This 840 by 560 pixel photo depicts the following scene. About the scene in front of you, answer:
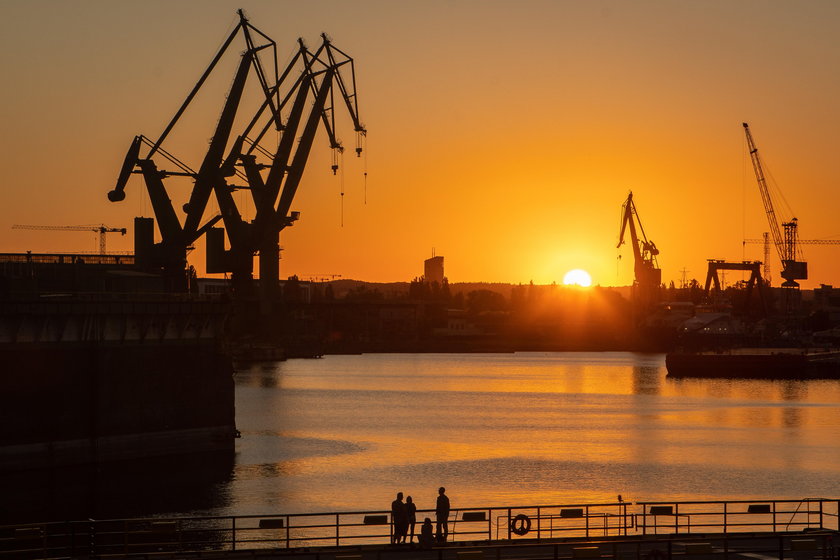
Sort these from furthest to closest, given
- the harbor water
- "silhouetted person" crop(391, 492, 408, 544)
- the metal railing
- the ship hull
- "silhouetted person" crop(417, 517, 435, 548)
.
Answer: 1. the ship hull
2. the harbor water
3. the metal railing
4. "silhouetted person" crop(391, 492, 408, 544)
5. "silhouetted person" crop(417, 517, 435, 548)

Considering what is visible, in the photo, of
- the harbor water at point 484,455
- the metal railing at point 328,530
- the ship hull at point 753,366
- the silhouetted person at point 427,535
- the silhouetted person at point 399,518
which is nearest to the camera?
the silhouetted person at point 427,535

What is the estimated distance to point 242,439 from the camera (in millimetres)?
82562

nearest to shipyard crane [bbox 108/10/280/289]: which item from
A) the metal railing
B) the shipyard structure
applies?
the shipyard structure

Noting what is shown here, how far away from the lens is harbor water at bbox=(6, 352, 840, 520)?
55.8 metres

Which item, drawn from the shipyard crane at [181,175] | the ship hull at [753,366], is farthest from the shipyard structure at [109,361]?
the ship hull at [753,366]

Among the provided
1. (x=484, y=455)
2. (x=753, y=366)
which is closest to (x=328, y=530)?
(x=484, y=455)

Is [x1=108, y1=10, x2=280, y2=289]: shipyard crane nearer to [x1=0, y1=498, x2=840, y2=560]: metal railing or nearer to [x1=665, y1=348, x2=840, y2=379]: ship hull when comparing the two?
[x1=0, y1=498, x2=840, y2=560]: metal railing

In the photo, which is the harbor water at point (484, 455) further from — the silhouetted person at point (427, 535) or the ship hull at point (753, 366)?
the ship hull at point (753, 366)

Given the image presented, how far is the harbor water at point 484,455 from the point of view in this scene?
2197 inches

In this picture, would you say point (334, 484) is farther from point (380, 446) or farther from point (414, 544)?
point (414, 544)

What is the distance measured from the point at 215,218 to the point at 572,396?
5716 cm

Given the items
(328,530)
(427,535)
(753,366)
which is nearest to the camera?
(427,535)

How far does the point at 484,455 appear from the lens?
252 ft

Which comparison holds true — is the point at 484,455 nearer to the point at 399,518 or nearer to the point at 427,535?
the point at 399,518
